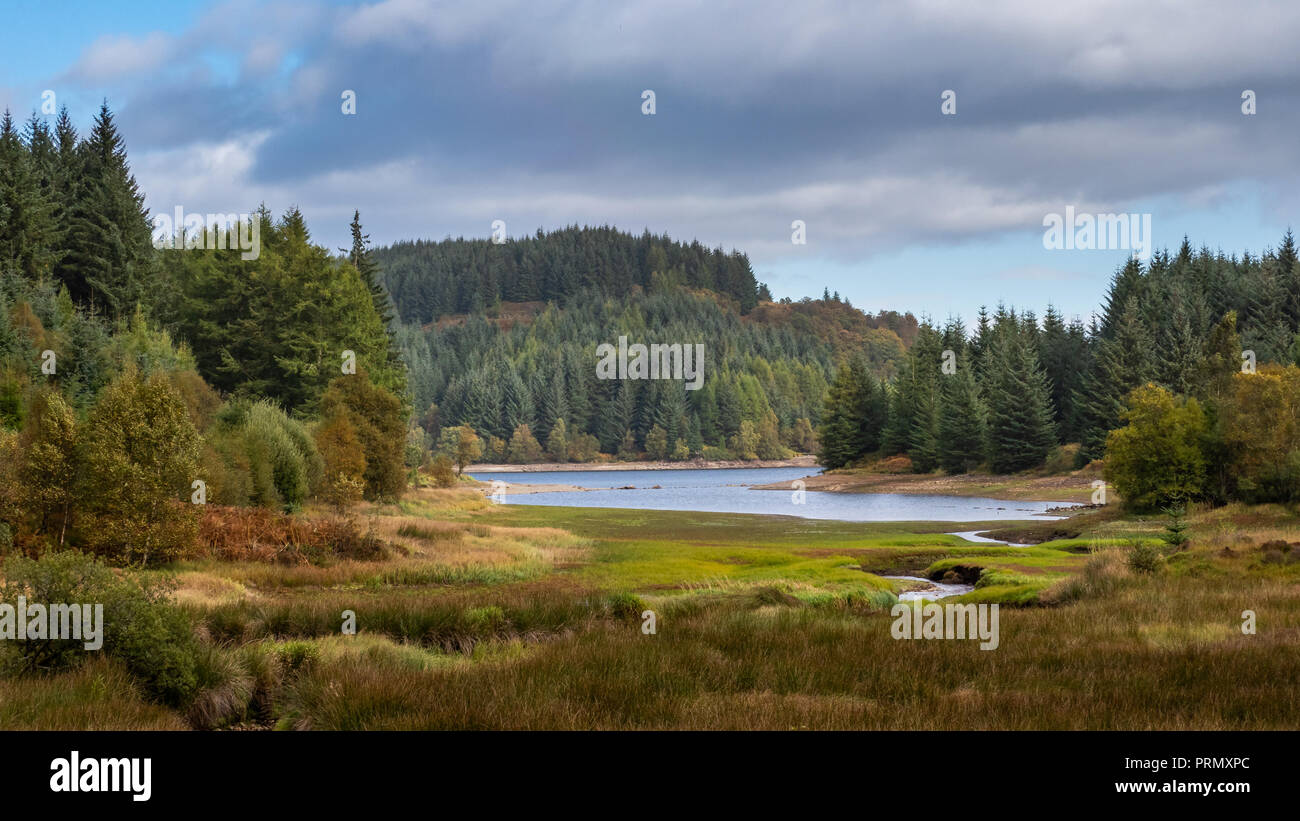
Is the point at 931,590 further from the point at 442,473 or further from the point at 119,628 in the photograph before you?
the point at 442,473

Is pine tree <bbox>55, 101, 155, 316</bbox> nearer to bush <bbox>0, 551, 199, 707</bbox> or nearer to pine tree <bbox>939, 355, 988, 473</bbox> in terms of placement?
bush <bbox>0, 551, 199, 707</bbox>

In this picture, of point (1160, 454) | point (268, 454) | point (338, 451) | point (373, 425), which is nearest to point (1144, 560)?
point (1160, 454)

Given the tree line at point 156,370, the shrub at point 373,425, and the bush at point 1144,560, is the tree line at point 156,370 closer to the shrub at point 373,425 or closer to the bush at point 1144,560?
the shrub at point 373,425

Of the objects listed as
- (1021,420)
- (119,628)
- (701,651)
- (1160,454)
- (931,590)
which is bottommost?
(931,590)

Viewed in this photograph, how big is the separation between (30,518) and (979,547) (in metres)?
35.7

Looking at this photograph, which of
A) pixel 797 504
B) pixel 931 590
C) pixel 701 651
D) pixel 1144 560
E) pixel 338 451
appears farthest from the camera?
pixel 797 504

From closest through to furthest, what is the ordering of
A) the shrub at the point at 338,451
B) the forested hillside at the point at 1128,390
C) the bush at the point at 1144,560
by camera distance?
the bush at the point at 1144,560, the shrub at the point at 338,451, the forested hillside at the point at 1128,390

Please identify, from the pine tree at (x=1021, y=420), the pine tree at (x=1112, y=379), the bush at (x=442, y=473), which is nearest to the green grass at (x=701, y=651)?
the bush at (x=442, y=473)

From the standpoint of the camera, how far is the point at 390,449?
2307 inches

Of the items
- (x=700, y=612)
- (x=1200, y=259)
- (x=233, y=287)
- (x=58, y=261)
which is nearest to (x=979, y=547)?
(x=700, y=612)

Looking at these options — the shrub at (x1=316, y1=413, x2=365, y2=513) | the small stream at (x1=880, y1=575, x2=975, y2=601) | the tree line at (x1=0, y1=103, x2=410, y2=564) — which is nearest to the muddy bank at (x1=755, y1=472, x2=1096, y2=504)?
the tree line at (x1=0, y1=103, x2=410, y2=564)
